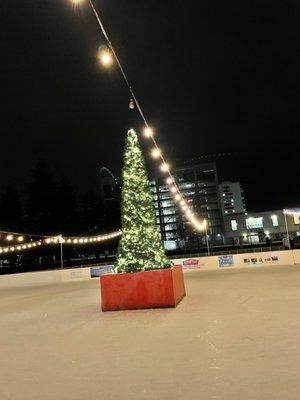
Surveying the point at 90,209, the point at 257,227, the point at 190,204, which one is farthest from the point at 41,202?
the point at 190,204

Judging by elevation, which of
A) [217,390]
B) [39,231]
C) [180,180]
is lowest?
[217,390]

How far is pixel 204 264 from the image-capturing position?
27.2 meters

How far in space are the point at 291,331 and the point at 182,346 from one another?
176 cm

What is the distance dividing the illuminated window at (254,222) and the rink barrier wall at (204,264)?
60119mm

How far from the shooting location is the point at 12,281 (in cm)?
2806

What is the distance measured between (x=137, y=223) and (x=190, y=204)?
101m

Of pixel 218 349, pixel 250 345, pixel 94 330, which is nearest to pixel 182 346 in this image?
pixel 218 349

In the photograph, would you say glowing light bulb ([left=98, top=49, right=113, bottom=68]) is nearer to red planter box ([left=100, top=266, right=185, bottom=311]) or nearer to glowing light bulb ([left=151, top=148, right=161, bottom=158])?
red planter box ([left=100, top=266, right=185, bottom=311])

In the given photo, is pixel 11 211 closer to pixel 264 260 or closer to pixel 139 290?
pixel 264 260

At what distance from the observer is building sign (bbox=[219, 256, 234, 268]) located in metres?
26.6

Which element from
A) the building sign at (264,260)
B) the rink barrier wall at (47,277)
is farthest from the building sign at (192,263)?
the rink barrier wall at (47,277)

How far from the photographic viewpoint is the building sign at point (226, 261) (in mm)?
26594

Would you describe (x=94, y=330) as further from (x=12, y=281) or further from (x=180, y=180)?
(x=180, y=180)

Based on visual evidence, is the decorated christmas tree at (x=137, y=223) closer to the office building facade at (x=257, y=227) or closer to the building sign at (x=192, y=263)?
the building sign at (x=192, y=263)
